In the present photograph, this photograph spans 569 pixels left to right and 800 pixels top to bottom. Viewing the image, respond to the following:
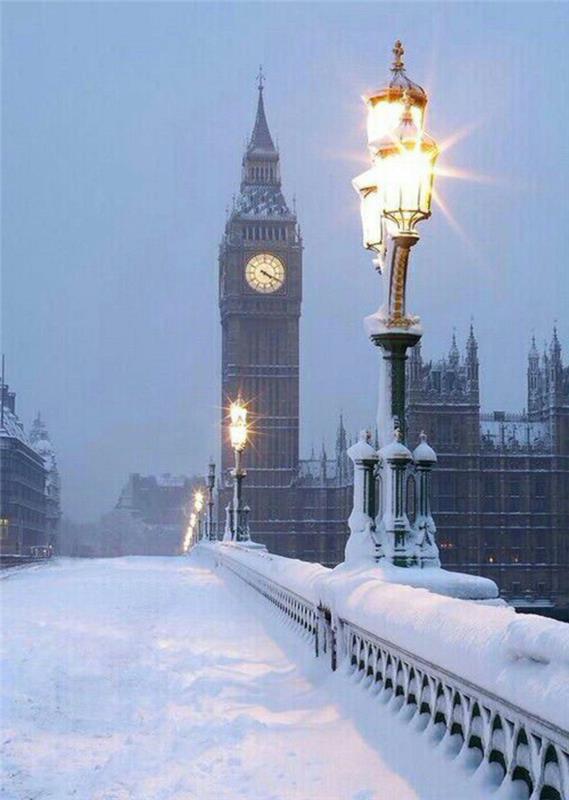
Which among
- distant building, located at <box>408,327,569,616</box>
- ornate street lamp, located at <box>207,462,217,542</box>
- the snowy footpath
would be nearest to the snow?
the snowy footpath

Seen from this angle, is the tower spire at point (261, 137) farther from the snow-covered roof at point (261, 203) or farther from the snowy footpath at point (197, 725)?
the snowy footpath at point (197, 725)

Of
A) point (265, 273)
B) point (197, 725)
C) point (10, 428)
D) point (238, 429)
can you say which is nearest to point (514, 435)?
point (265, 273)

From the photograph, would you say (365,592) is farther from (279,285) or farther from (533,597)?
(279,285)

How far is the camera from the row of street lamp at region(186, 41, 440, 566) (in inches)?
373

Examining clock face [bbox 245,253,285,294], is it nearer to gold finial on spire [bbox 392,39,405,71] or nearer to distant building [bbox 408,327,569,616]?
distant building [bbox 408,327,569,616]

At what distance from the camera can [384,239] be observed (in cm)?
1079

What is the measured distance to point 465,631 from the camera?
502 centimetres

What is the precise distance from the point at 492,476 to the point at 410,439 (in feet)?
25.1

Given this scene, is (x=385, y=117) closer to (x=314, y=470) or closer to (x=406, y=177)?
(x=406, y=177)

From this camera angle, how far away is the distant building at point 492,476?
8619 centimetres

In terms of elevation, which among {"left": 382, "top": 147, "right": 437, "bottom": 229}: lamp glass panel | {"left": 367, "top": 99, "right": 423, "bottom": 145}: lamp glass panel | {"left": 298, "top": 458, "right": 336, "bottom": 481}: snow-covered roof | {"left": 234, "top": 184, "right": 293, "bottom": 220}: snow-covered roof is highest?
{"left": 234, "top": 184, "right": 293, "bottom": 220}: snow-covered roof

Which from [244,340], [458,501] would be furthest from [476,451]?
[244,340]

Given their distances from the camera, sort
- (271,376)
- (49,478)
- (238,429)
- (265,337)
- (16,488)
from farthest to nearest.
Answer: (49,478), (265,337), (271,376), (16,488), (238,429)

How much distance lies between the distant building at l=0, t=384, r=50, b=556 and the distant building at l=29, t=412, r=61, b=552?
19.2 m
